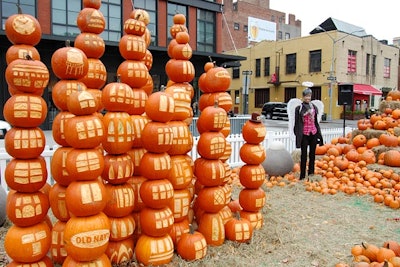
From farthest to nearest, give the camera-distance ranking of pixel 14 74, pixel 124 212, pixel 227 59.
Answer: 1. pixel 227 59
2. pixel 124 212
3. pixel 14 74

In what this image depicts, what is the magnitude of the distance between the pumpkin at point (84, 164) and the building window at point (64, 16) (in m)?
17.3

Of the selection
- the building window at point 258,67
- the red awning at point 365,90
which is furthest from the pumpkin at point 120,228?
the building window at point 258,67

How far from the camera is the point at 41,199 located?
3.04 m

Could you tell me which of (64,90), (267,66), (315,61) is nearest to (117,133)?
(64,90)

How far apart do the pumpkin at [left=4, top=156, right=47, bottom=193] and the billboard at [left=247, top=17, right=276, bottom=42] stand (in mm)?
52764

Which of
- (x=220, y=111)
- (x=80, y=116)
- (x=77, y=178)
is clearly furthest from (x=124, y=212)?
(x=220, y=111)

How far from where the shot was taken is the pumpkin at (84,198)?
2.70 meters

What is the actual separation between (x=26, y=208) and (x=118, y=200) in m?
0.75

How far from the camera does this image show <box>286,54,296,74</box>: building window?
3622cm

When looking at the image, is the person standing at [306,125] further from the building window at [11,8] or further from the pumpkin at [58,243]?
the building window at [11,8]

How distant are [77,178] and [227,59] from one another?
19.5 meters

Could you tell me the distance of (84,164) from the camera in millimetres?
2711

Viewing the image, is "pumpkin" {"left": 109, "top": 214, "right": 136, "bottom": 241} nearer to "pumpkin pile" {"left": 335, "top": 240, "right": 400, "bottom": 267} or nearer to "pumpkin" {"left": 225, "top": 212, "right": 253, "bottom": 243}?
"pumpkin" {"left": 225, "top": 212, "right": 253, "bottom": 243}

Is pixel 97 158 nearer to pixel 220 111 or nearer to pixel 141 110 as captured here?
pixel 141 110
